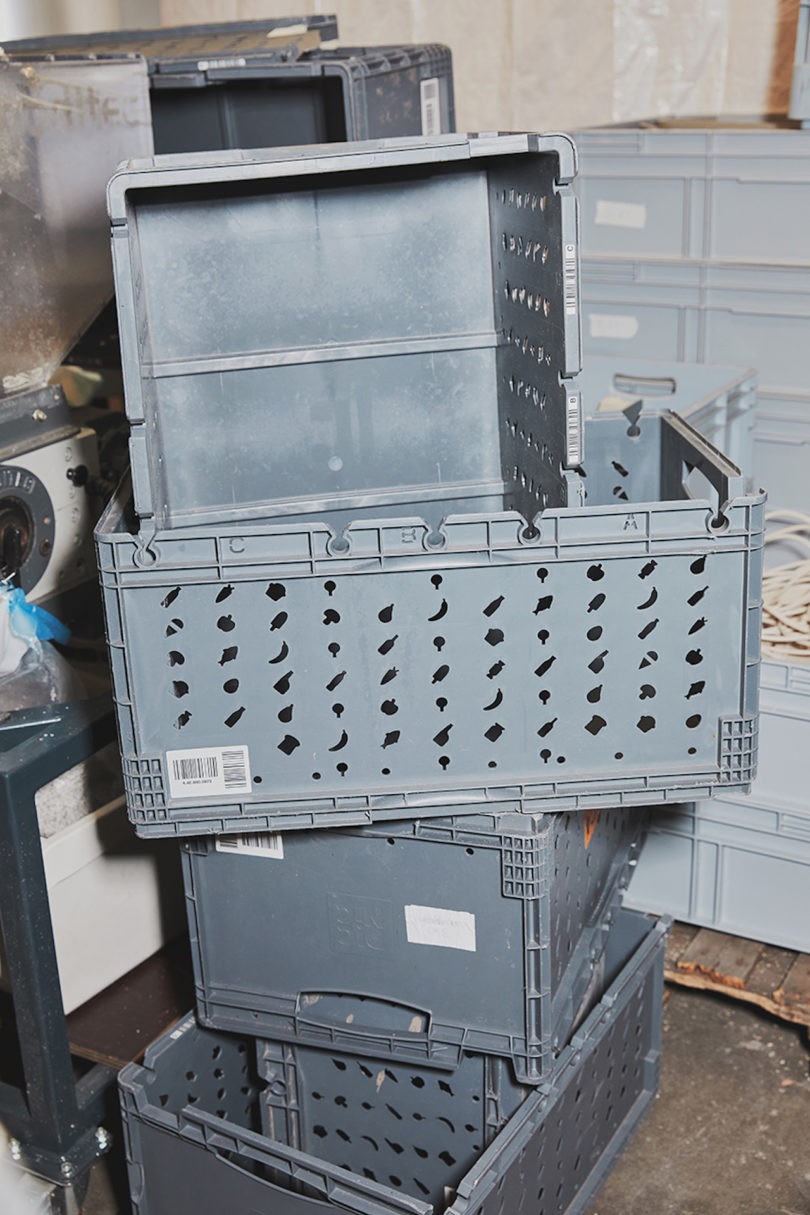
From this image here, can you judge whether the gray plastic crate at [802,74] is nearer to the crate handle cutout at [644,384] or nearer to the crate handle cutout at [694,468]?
the crate handle cutout at [644,384]

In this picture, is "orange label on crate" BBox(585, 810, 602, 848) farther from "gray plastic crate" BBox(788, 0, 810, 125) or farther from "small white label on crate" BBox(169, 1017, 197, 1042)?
"gray plastic crate" BBox(788, 0, 810, 125)

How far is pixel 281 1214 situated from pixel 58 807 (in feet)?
2.01

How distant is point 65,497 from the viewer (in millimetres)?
1631

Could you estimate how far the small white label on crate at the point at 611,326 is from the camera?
7.84 ft

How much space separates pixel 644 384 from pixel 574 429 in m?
1.14

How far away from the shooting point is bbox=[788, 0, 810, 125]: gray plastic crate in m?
2.17

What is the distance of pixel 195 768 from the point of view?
1.25 meters

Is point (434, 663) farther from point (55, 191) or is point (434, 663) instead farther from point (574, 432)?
point (55, 191)

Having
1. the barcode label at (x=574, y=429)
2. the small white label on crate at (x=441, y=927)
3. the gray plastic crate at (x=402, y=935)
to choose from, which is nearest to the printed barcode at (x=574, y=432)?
the barcode label at (x=574, y=429)

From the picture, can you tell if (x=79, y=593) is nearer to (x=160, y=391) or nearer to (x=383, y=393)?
(x=160, y=391)

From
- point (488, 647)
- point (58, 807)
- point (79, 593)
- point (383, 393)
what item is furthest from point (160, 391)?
point (58, 807)

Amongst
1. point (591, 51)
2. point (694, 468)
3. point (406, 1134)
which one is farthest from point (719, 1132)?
point (591, 51)

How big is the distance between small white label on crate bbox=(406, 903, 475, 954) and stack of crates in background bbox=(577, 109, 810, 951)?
0.67 m

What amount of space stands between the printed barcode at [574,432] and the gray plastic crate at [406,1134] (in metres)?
0.76
